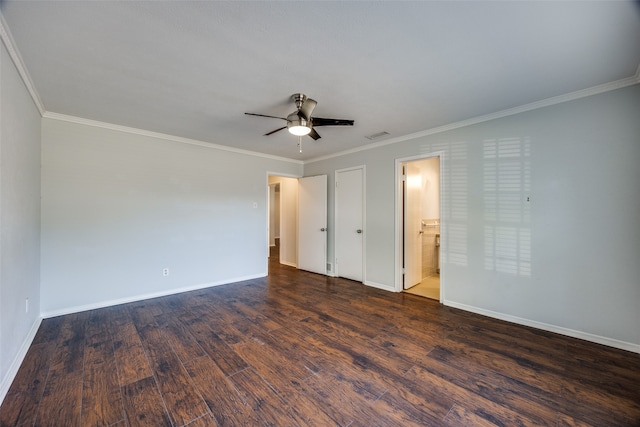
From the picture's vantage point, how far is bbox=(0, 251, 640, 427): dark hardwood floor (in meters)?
1.60

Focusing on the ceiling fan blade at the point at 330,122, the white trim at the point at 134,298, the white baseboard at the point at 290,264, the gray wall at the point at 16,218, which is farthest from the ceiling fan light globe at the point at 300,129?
the white baseboard at the point at 290,264

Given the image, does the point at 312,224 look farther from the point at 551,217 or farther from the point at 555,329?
the point at 555,329

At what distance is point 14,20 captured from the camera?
63.8 inches

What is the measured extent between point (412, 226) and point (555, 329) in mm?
2114

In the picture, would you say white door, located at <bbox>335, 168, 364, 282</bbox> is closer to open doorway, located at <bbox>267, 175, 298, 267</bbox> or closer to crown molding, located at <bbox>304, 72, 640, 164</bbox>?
crown molding, located at <bbox>304, 72, 640, 164</bbox>

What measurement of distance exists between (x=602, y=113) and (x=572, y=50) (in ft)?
3.37

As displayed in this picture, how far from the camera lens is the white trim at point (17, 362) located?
68.9 inches

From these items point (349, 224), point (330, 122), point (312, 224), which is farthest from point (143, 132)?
point (349, 224)

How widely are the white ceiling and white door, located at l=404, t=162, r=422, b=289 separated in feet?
4.62

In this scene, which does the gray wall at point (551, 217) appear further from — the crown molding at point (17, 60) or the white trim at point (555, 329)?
the crown molding at point (17, 60)

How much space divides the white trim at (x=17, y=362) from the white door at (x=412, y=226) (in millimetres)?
4340

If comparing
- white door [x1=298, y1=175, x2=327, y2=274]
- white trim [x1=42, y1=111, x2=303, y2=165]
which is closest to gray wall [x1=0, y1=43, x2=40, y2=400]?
white trim [x1=42, y1=111, x2=303, y2=165]

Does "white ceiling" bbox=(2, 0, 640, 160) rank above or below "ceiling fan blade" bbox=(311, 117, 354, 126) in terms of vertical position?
above

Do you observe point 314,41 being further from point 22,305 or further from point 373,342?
point 22,305
